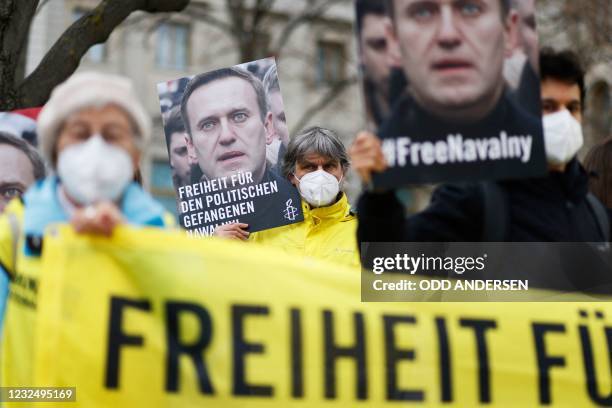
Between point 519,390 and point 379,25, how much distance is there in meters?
1.16

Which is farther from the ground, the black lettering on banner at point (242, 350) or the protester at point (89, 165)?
the protester at point (89, 165)

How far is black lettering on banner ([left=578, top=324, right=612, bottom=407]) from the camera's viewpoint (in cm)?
311

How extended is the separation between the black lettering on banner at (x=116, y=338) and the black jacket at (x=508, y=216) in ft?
2.43

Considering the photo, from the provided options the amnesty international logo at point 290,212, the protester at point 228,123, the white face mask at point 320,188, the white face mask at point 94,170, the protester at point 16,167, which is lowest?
the white face mask at point 94,170

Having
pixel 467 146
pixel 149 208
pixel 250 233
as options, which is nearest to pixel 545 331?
pixel 467 146

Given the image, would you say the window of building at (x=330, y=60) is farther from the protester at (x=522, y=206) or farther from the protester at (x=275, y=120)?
the protester at (x=522, y=206)

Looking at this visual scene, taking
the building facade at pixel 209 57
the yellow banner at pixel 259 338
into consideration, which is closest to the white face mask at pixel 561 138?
the yellow banner at pixel 259 338

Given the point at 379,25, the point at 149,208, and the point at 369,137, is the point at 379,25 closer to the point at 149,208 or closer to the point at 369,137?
the point at 369,137

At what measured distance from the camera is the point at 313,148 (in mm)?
4281

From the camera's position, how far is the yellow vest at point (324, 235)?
412 cm

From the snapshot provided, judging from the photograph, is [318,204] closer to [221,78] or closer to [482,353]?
[221,78]

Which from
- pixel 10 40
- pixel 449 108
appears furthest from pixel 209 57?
pixel 449 108

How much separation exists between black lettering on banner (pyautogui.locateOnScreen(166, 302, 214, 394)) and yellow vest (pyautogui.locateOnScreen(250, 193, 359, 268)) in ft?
4.42

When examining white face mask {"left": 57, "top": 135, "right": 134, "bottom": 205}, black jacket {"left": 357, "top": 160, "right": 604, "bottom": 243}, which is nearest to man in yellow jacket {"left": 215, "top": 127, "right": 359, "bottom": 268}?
black jacket {"left": 357, "top": 160, "right": 604, "bottom": 243}
